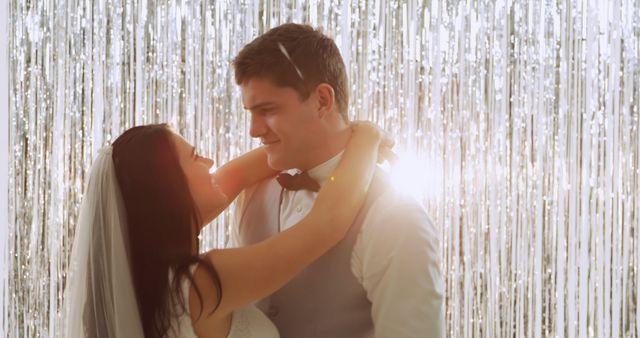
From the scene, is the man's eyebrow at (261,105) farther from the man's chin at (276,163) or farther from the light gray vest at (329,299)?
the light gray vest at (329,299)

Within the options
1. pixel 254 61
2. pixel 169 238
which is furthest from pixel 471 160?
pixel 169 238

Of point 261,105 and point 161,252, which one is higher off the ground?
point 261,105

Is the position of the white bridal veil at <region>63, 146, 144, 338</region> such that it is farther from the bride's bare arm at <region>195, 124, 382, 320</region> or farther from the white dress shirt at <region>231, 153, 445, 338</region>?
the white dress shirt at <region>231, 153, 445, 338</region>

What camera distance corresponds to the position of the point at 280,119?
1234 mm

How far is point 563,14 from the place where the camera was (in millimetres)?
1769

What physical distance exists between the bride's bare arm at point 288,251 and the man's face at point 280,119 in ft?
0.29

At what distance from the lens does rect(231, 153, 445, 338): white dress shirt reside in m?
1.15

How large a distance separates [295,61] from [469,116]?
603mm

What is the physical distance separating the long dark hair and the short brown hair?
7.8 inches

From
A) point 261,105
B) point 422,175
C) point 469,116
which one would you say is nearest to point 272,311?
point 261,105

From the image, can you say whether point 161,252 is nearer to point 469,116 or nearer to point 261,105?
point 261,105

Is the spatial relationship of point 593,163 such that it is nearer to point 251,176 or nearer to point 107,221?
point 251,176

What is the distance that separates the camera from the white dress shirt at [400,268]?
115cm

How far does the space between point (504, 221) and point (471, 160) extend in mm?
147
